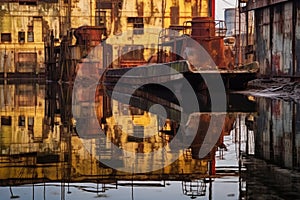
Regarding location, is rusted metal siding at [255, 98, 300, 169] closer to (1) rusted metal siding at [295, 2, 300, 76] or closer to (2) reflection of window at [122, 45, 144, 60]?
(1) rusted metal siding at [295, 2, 300, 76]

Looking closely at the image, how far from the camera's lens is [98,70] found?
3250 cm

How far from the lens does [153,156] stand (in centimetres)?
719

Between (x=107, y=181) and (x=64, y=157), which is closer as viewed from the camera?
(x=107, y=181)

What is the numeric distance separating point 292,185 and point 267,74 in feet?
65.0

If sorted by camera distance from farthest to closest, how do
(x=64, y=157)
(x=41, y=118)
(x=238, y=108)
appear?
(x=238, y=108), (x=41, y=118), (x=64, y=157)

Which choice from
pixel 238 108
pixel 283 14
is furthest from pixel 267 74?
pixel 238 108

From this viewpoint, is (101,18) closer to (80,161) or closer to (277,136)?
(277,136)

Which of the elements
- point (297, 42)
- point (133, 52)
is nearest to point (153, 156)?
point (297, 42)

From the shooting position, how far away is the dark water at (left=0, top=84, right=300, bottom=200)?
17.1 ft

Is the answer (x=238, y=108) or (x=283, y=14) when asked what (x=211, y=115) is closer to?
(x=238, y=108)

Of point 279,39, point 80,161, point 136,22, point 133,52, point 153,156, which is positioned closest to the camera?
point 80,161

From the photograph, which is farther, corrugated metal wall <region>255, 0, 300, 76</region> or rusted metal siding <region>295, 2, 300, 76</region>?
corrugated metal wall <region>255, 0, 300, 76</region>

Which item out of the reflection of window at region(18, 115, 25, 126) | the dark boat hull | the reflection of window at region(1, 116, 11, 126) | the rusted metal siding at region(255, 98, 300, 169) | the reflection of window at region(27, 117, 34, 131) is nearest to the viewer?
the rusted metal siding at region(255, 98, 300, 169)

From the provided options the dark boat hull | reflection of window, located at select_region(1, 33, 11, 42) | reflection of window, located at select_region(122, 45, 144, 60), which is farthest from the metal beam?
reflection of window, located at select_region(1, 33, 11, 42)
